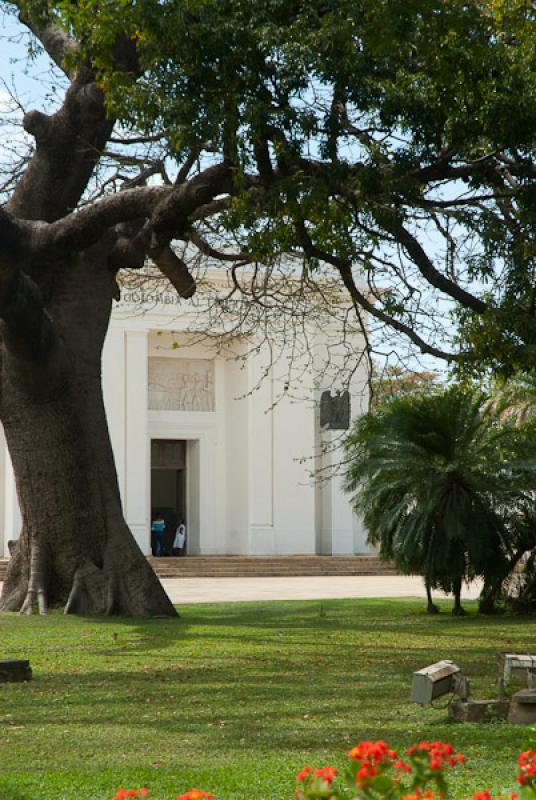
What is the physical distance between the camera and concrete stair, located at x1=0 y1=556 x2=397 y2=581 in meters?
33.2

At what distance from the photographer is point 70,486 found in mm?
14391

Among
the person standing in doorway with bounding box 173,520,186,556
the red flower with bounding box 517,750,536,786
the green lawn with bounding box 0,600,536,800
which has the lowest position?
the green lawn with bounding box 0,600,536,800

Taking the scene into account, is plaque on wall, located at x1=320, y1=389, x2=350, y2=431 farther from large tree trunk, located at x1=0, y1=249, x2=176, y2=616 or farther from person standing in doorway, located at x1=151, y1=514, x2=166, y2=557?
large tree trunk, located at x1=0, y1=249, x2=176, y2=616

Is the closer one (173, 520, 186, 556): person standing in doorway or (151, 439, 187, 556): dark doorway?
(173, 520, 186, 556): person standing in doorway

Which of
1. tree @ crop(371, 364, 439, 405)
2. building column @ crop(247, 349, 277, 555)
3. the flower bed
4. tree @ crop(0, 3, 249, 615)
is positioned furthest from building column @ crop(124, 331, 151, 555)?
the flower bed

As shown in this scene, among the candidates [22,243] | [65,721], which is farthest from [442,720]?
[22,243]

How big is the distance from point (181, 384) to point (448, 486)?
81.9 ft

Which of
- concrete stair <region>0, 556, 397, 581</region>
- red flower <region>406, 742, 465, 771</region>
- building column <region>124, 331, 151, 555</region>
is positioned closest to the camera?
red flower <region>406, 742, 465, 771</region>

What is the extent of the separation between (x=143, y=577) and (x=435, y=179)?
666 cm

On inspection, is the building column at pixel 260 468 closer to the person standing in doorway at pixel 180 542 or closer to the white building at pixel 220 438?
the white building at pixel 220 438

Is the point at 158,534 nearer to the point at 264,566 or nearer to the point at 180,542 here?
the point at 180,542

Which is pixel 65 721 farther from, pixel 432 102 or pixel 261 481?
pixel 261 481

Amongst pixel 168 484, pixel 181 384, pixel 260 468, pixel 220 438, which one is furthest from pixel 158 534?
pixel 181 384

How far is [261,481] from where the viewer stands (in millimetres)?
39344
